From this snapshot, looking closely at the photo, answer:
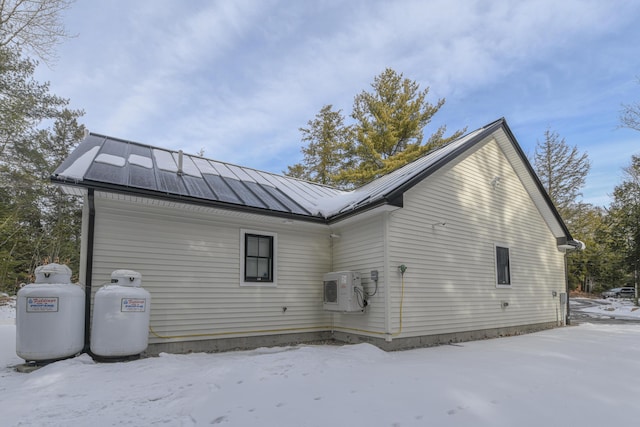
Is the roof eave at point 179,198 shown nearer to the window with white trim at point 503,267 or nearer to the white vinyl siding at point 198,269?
the white vinyl siding at point 198,269

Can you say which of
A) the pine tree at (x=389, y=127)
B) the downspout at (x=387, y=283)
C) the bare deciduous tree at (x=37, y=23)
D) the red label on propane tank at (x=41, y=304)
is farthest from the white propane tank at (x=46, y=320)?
the pine tree at (x=389, y=127)

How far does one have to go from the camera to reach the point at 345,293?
24.0 ft

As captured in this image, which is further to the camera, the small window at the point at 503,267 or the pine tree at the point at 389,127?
the pine tree at the point at 389,127

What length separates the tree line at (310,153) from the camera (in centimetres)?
1354

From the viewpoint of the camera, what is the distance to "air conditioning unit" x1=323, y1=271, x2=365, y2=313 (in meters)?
7.23

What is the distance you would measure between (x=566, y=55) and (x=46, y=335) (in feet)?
50.8

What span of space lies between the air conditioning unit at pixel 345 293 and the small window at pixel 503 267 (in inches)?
174

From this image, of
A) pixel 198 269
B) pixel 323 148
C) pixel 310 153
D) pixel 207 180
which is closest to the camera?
pixel 198 269

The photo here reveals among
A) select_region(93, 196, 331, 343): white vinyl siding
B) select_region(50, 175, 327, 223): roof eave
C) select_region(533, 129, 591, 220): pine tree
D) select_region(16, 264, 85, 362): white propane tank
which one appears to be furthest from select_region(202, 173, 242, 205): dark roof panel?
select_region(533, 129, 591, 220): pine tree

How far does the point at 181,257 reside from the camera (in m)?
6.71

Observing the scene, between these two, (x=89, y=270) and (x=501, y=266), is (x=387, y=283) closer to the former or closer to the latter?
(x=501, y=266)

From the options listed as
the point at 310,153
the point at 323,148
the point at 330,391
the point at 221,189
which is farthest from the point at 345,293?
the point at 310,153

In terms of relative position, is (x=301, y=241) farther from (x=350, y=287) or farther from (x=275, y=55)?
(x=275, y=55)

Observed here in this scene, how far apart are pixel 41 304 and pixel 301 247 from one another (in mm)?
4867
